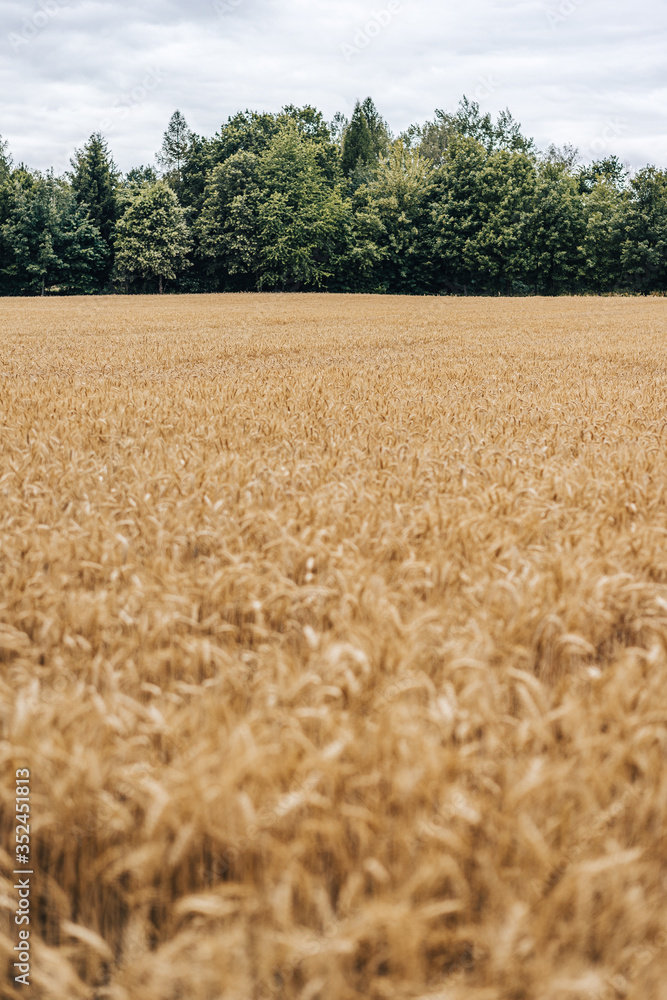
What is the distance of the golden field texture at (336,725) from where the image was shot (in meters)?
1.73

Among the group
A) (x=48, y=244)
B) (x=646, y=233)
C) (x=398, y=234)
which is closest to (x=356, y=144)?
(x=398, y=234)

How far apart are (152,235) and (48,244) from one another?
30.0 ft

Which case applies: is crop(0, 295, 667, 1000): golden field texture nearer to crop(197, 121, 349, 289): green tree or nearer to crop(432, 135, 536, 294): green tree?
crop(197, 121, 349, 289): green tree

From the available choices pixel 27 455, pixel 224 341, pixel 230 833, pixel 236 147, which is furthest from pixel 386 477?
pixel 236 147

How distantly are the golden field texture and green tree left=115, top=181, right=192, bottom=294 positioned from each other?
6819 cm

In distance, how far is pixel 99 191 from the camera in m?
75.2

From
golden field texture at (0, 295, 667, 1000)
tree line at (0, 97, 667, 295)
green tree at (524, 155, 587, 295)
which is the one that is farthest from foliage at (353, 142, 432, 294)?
golden field texture at (0, 295, 667, 1000)

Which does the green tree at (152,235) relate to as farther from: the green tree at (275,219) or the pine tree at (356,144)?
the pine tree at (356,144)

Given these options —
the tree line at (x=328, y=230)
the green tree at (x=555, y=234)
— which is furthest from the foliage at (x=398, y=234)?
the green tree at (x=555, y=234)

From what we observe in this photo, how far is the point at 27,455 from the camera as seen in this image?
20.2ft

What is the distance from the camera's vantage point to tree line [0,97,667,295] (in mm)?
70438

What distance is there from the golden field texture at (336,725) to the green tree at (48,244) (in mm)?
71445

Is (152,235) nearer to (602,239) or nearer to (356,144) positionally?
(356,144)

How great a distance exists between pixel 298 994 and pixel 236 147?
89.5 m
